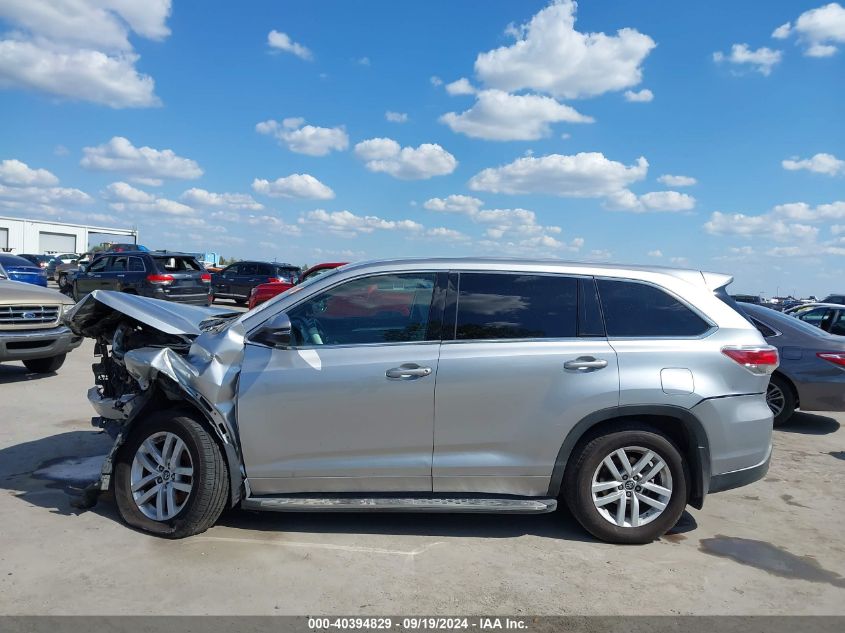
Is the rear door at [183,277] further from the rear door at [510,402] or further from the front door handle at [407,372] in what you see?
the rear door at [510,402]

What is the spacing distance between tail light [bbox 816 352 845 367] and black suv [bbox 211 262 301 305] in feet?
68.5

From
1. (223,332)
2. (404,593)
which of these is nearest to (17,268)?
(223,332)

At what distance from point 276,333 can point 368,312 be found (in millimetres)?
691

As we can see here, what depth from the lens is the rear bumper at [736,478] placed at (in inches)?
175

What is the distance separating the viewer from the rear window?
63.8 feet

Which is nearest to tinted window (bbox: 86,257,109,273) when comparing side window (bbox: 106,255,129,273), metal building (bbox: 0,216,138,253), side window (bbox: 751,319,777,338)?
side window (bbox: 106,255,129,273)

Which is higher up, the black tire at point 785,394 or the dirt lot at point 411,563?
the black tire at point 785,394

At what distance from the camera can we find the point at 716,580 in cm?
399

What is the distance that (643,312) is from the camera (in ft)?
14.9

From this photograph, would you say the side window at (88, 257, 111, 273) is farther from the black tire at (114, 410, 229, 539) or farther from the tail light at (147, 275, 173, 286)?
the black tire at (114, 410, 229, 539)

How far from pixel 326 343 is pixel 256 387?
20.3 inches

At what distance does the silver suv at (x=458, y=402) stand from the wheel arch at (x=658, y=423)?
11mm

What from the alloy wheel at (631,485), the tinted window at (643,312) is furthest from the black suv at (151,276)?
the alloy wheel at (631,485)

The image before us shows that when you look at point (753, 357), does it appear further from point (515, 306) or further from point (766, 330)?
point (766, 330)
